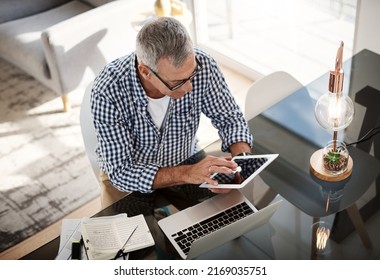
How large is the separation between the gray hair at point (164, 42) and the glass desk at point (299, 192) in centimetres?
40

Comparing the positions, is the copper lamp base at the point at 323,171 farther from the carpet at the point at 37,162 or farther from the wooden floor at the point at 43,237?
the carpet at the point at 37,162

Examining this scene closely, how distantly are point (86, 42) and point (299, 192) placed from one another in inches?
77.2

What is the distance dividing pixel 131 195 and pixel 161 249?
0.26 metres

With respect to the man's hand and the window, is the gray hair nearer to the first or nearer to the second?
the man's hand

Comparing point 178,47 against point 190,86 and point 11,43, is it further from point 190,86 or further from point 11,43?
point 11,43

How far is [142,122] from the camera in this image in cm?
203

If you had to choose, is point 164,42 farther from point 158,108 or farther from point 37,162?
point 37,162

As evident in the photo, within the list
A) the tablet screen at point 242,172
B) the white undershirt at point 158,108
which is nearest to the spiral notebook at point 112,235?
the tablet screen at point 242,172

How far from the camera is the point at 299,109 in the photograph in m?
2.17

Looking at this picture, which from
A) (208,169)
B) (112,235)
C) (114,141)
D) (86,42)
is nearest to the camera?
(112,235)

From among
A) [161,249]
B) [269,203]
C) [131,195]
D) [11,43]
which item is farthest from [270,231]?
[11,43]

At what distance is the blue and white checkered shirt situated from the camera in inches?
76.2

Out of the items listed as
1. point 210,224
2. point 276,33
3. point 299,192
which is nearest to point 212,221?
point 210,224
